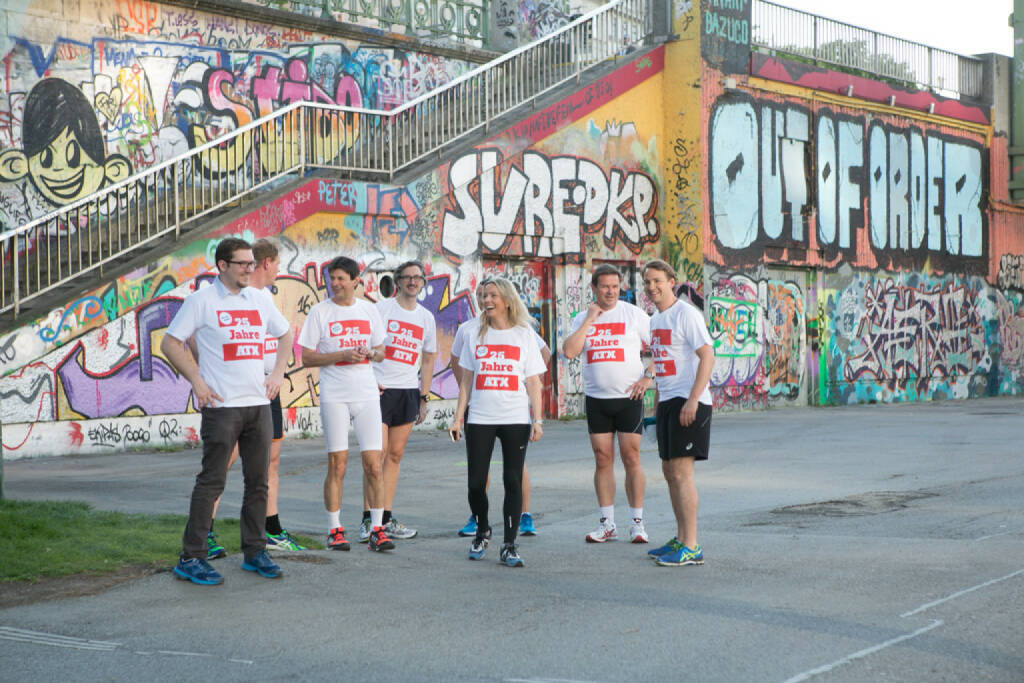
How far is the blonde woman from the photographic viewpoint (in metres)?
8.24

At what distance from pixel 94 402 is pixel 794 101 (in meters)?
16.1

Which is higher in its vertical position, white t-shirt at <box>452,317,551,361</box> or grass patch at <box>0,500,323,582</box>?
white t-shirt at <box>452,317,551,361</box>

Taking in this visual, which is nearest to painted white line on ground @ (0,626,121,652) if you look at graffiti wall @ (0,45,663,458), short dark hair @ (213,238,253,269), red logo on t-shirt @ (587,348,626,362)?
short dark hair @ (213,238,253,269)

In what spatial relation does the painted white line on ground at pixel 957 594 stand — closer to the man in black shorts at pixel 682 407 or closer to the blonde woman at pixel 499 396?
the man in black shorts at pixel 682 407

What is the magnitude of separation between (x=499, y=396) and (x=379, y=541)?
1.28m

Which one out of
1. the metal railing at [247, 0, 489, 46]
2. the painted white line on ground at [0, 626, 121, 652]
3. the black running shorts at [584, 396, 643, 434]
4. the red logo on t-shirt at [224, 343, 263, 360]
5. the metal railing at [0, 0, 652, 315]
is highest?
the metal railing at [247, 0, 489, 46]

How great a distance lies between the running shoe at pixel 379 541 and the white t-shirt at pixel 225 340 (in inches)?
58.4

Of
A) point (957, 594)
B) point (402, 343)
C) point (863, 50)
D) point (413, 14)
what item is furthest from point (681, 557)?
point (863, 50)

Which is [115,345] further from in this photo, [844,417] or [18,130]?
[844,417]

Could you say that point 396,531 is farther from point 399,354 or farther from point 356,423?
point 399,354

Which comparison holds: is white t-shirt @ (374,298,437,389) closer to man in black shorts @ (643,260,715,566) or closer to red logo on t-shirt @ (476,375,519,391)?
red logo on t-shirt @ (476,375,519,391)

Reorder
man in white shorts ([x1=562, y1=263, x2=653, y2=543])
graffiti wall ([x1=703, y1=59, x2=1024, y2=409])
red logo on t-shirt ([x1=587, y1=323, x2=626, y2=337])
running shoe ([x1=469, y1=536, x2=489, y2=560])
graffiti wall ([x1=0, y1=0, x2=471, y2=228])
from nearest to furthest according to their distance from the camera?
1. running shoe ([x1=469, y1=536, x2=489, y2=560])
2. man in white shorts ([x1=562, y1=263, x2=653, y2=543])
3. red logo on t-shirt ([x1=587, y1=323, x2=626, y2=337])
4. graffiti wall ([x1=0, y1=0, x2=471, y2=228])
5. graffiti wall ([x1=703, y1=59, x2=1024, y2=409])

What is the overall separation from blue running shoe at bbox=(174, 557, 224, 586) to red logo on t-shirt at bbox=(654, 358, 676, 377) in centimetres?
303

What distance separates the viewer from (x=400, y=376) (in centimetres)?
933
